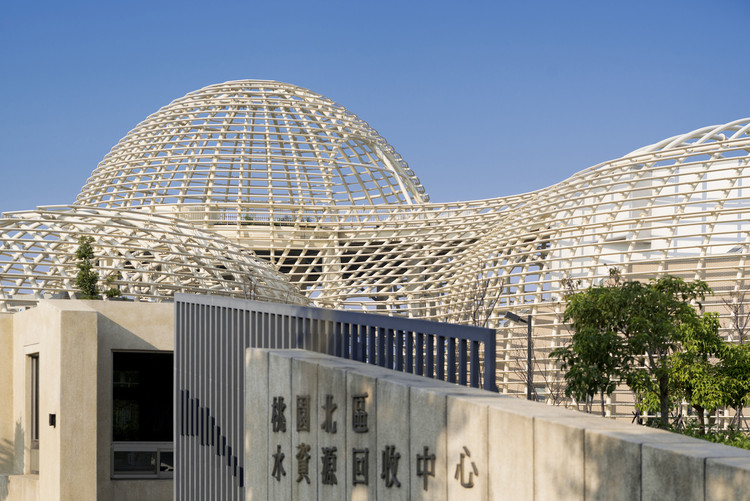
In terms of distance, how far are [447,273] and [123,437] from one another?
17.6m

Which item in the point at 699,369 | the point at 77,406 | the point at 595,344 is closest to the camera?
the point at 595,344

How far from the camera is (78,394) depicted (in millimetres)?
19125

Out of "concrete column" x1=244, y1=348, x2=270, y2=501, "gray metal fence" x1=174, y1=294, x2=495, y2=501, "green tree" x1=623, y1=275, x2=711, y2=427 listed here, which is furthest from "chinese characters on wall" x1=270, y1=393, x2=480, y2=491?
"green tree" x1=623, y1=275, x2=711, y2=427

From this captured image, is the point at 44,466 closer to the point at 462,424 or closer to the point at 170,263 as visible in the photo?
the point at 170,263

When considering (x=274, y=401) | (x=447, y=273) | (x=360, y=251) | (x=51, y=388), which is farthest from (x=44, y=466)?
(x=360, y=251)

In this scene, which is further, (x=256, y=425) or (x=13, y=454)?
(x=13, y=454)

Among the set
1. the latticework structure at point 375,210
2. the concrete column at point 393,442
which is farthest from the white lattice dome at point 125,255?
the concrete column at point 393,442

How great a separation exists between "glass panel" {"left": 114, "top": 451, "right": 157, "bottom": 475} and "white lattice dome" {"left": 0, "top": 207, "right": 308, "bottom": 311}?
8246 millimetres

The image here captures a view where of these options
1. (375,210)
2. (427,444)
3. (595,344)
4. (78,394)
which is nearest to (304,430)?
(427,444)

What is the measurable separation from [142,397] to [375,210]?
2471 cm

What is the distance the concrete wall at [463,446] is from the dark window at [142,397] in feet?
29.8

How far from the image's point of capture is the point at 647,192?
3144 cm

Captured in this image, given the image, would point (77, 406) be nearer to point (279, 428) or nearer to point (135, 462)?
point (135, 462)

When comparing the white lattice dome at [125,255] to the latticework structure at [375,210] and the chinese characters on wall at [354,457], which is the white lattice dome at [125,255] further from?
the chinese characters on wall at [354,457]
